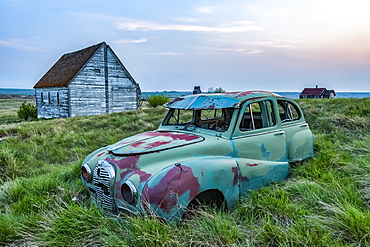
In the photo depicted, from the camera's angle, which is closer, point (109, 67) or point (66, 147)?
point (66, 147)

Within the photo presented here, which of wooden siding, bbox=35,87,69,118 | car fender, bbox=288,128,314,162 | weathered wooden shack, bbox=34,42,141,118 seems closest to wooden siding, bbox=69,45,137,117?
weathered wooden shack, bbox=34,42,141,118

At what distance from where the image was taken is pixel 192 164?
3006 mm

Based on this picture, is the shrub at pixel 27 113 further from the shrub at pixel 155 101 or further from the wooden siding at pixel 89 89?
the shrub at pixel 155 101

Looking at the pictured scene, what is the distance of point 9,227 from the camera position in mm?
2945

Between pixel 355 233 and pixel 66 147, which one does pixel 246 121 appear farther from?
pixel 66 147

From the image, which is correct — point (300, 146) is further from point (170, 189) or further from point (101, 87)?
point (101, 87)

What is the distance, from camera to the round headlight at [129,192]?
2.78 m

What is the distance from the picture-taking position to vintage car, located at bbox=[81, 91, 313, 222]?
109 inches

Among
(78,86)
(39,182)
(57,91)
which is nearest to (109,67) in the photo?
(78,86)

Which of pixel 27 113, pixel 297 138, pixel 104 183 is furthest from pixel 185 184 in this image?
pixel 27 113

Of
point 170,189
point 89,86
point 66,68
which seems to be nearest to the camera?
point 170,189

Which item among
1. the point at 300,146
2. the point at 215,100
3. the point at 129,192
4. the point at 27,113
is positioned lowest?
the point at 27,113

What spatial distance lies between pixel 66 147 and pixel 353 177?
7732mm

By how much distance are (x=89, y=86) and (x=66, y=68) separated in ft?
12.2
